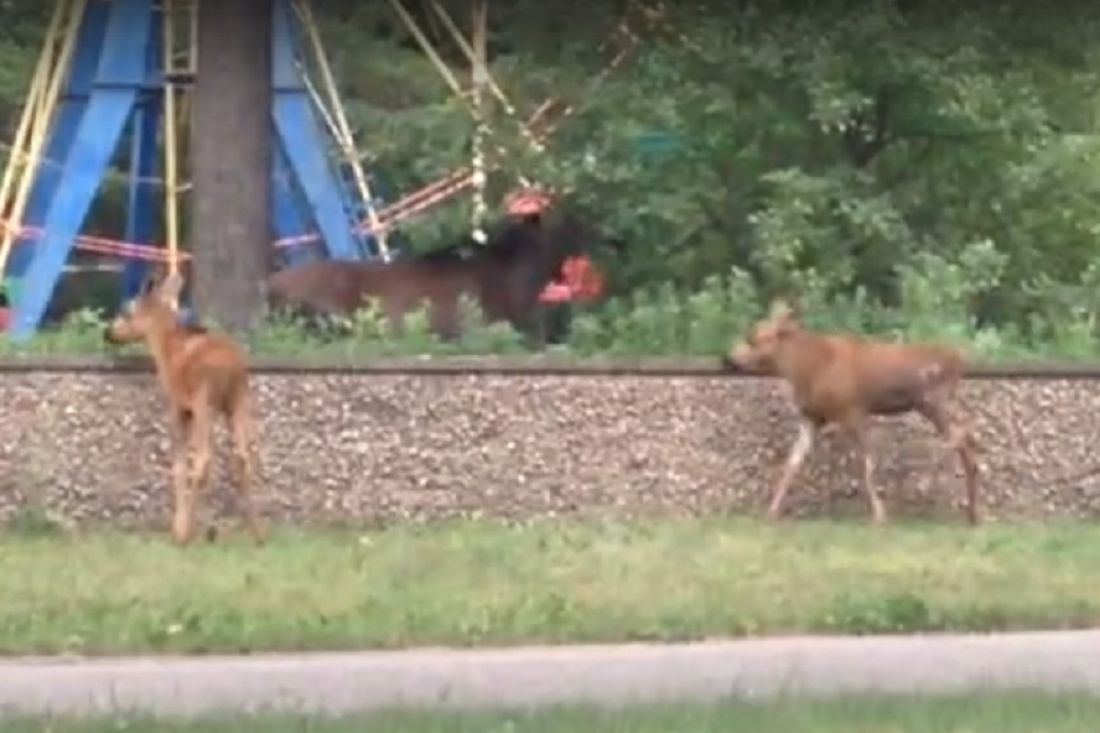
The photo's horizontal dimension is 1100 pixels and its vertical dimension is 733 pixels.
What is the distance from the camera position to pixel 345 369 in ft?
55.8

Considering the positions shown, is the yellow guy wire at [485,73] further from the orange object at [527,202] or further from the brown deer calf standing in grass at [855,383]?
the brown deer calf standing in grass at [855,383]

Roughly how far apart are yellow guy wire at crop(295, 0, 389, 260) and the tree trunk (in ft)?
3.66

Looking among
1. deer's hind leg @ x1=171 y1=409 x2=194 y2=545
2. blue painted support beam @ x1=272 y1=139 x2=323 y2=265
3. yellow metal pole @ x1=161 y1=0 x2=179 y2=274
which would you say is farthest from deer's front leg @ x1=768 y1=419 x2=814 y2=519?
yellow metal pole @ x1=161 y1=0 x2=179 y2=274

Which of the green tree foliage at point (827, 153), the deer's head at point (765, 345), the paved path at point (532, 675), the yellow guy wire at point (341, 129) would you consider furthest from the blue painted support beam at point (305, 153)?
the paved path at point (532, 675)

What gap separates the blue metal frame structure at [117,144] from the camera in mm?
20375

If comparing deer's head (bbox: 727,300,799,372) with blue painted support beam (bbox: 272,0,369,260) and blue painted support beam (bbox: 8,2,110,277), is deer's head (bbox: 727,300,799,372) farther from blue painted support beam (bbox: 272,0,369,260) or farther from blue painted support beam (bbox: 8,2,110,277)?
blue painted support beam (bbox: 8,2,110,277)

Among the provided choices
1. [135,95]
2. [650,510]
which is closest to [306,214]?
[135,95]

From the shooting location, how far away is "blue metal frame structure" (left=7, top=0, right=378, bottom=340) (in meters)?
20.4

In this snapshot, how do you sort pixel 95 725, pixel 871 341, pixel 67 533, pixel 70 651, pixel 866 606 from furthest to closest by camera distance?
1. pixel 871 341
2. pixel 67 533
3. pixel 866 606
4. pixel 70 651
5. pixel 95 725

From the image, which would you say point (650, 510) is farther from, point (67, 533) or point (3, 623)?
point (3, 623)

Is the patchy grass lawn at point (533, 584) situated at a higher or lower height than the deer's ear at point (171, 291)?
lower

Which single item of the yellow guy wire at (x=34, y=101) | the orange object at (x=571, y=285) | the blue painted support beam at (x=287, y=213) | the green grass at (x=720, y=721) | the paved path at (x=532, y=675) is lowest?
the paved path at (x=532, y=675)

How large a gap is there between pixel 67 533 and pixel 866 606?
15.3 ft

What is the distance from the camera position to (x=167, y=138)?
2141 cm
